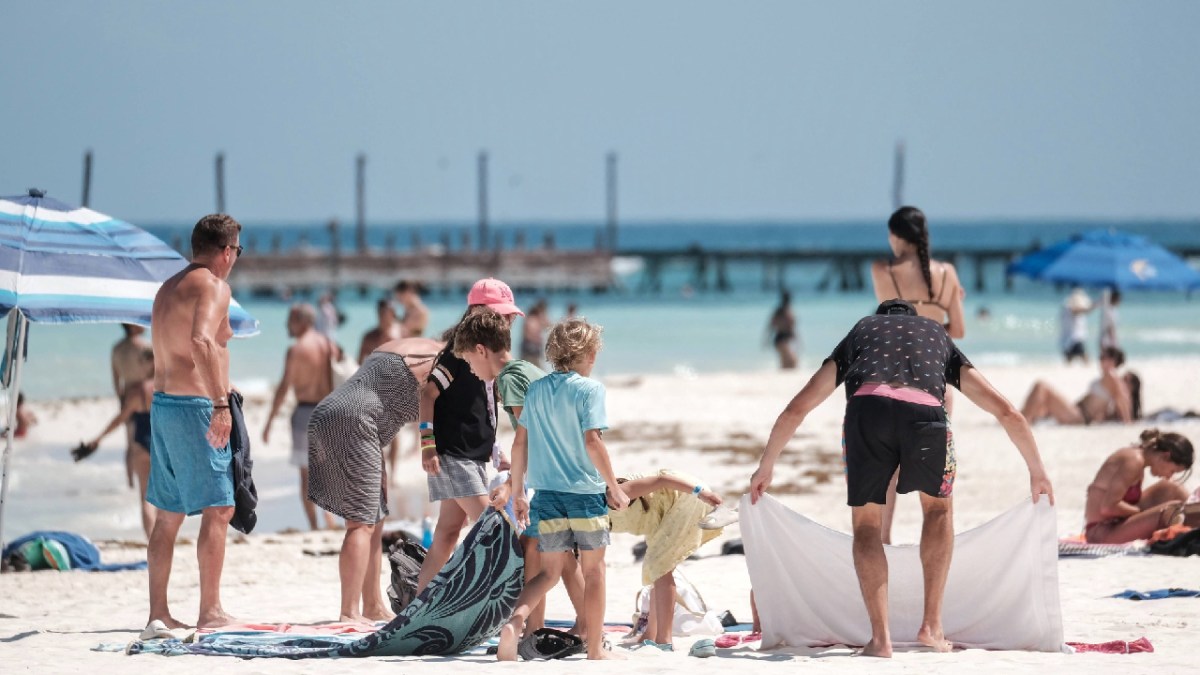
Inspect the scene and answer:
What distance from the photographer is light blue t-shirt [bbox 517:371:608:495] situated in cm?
510

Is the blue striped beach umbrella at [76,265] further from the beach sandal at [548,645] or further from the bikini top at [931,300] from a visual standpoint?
the bikini top at [931,300]

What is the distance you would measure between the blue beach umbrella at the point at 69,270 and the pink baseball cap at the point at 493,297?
153 cm

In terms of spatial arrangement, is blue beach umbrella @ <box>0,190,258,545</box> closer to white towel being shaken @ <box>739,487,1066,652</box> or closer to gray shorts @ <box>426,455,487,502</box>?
gray shorts @ <box>426,455,487,502</box>

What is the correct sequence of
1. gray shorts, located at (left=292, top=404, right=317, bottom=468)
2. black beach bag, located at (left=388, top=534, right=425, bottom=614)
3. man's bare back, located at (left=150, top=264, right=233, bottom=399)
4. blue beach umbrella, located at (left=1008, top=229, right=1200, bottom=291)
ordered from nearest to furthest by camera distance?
man's bare back, located at (left=150, top=264, right=233, bottom=399) → black beach bag, located at (left=388, top=534, right=425, bottom=614) → gray shorts, located at (left=292, top=404, right=317, bottom=468) → blue beach umbrella, located at (left=1008, top=229, right=1200, bottom=291)

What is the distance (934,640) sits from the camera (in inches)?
209

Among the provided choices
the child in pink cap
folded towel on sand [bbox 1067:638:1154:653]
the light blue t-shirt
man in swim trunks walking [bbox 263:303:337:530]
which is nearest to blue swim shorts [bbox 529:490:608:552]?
the light blue t-shirt

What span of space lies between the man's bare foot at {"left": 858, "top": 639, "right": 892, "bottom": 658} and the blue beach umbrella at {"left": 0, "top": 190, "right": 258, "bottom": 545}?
3.29 m

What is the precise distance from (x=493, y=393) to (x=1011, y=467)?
7286mm

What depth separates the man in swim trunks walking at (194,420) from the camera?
5602mm

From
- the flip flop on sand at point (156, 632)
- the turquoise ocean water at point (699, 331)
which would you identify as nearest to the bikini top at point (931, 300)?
the flip flop on sand at point (156, 632)

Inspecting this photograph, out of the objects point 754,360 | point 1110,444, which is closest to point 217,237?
point 1110,444

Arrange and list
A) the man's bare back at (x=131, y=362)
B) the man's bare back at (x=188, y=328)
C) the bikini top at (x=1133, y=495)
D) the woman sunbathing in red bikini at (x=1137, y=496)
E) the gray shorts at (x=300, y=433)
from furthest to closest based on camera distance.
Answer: the gray shorts at (x=300, y=433) → the man's bare back at (x=131, y=362) → the bikini top at (x=1133, y=495) → the woman sunbathing in red bikini at (x=1137, y=496) → the man's bare back at (x=188, y=328)

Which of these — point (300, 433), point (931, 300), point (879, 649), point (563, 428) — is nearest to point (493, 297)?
point (563, 428)

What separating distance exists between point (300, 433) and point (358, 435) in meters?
3.71
